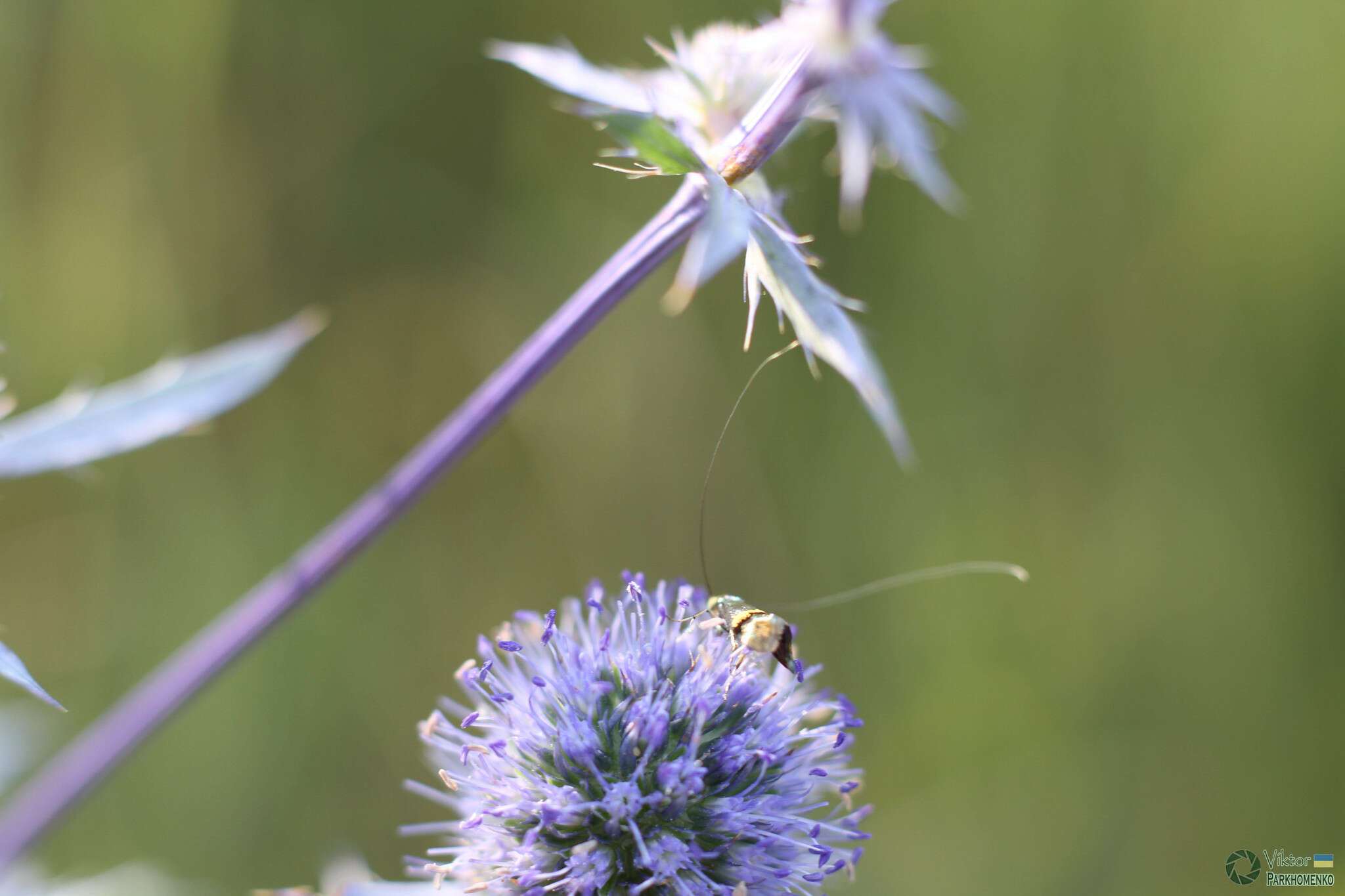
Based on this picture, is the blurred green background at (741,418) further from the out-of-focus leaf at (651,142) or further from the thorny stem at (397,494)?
the out-of-focus leaf at (651,142)

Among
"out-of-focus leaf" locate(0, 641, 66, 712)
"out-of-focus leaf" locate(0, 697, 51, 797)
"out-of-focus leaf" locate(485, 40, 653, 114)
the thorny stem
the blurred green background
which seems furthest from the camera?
the blurred green background

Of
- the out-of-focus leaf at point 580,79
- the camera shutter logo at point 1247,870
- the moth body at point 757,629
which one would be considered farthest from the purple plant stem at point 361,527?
the camera shutter logo at point 1247,870

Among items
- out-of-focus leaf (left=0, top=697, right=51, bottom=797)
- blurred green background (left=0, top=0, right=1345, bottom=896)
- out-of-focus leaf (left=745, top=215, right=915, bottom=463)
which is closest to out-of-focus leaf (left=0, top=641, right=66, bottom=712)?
out-of-focus leaf (left=745, top=215, right=915, bottom=463)

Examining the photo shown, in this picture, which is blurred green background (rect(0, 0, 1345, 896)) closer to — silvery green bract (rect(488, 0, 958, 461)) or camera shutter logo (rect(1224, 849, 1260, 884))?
camera shutter logo (rect(1224, 849, 1260, 884))

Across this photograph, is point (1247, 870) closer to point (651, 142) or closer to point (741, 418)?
point (741, 418)

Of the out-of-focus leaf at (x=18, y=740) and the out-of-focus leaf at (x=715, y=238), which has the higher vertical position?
the out-of-focus leaf at (x=715, y=238)

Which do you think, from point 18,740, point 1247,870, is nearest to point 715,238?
point 18,740

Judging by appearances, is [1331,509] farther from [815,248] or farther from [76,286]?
[76,286]
